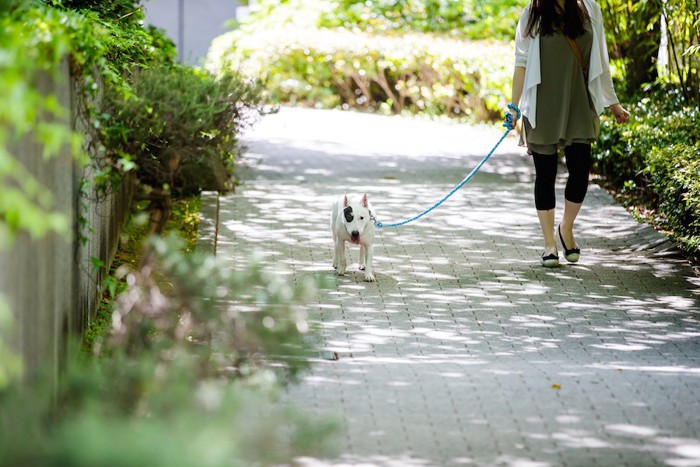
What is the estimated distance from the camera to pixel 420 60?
1783 centimetres

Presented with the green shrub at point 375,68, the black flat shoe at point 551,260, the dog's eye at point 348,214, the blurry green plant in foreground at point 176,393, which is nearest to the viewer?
the blurry green plant in foreground at point 176,393

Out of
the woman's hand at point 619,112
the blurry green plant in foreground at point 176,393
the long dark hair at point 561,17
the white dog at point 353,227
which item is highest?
the long dark hair at point 561,17

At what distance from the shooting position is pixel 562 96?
26.4 feet

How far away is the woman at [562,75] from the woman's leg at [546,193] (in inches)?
2.5

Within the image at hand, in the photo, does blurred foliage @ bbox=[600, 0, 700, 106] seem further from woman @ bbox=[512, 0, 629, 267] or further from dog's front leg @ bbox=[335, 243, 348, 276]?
dog's front leg @ bbox=[335, 243, 348, 276]

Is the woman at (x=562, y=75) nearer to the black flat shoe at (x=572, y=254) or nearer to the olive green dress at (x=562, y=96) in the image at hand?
the olive green dress at (x=562, y=96)

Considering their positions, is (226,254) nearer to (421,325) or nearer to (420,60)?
(421,325)

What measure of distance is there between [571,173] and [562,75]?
2.50ft

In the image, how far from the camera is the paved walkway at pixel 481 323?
187 inches

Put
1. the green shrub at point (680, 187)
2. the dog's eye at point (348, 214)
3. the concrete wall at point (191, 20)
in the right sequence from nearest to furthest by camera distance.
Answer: the dog's eye at point (348, 214) → the green shrub at point (680, 187) → the concrete wall at point (191, 20)

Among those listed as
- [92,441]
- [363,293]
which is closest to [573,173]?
[363,293]

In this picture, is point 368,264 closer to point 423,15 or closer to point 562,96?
point 562,96

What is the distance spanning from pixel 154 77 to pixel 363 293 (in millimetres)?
2221

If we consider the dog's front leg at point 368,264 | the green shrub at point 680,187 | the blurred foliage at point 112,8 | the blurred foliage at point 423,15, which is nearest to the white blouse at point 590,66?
the green shrub at point 680,187
